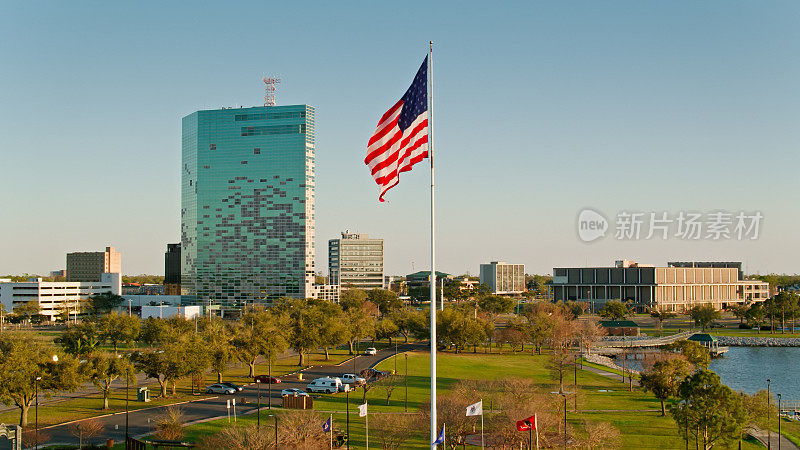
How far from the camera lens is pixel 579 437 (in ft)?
166

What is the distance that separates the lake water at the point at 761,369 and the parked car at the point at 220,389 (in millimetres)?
59087

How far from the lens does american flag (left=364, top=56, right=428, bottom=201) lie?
26.3m

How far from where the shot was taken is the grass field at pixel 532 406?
52875 mm

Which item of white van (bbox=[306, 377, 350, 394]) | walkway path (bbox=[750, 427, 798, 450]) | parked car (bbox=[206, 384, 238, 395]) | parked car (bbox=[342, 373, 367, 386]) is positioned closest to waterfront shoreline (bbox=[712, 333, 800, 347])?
walkway path (bbox=[750, 427, 798, 450])

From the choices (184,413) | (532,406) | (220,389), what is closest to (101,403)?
(184,413)

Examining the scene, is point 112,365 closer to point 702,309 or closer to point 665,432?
point 665,432

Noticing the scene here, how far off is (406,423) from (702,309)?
135416 millimetres

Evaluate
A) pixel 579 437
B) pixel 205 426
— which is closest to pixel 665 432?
pixel 579 437

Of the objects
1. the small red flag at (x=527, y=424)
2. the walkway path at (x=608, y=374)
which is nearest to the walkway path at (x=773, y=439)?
the small red flag at (x=527, y=424)

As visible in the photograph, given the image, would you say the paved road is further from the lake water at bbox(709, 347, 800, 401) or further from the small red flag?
the lake water at bbox(709, 347, 800, 401)

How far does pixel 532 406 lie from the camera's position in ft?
157

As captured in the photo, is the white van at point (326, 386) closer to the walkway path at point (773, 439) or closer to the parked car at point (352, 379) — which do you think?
Answer: the parked car at point (352, 379)

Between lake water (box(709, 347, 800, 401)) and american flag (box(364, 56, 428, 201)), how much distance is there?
7210cm

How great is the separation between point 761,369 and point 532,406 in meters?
73.6
